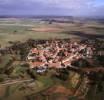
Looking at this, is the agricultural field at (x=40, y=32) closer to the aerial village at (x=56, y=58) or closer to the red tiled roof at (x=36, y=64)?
the aerial village at (x=56, y=58)

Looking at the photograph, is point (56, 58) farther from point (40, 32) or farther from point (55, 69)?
point (40, 32)

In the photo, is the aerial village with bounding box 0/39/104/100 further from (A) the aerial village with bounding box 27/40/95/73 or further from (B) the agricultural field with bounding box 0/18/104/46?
(B) the agricultural field with bounding box 0/18/104/46

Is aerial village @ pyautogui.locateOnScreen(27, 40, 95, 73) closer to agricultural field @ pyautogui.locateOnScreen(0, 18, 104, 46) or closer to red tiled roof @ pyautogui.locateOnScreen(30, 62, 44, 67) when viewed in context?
red tiled roof @ pyautogui.locateOnScreen(30, 62, 44, 67)

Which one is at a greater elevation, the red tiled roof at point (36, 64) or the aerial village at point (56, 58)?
the aerial village at point (56, 58)

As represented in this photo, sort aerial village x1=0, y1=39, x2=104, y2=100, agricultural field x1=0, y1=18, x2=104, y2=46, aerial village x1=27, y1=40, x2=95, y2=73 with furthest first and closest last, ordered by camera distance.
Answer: agricultural field x1=0, y1=18, x2=104, y2=46, aerial village x1=27, y1=40, x2=95, y2=73, aerial village x1=0, y1=39, x2=104, y2=100

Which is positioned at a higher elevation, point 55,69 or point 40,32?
point 40,32

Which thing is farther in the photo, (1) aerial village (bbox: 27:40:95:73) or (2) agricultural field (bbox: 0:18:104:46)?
(2) agricultural field (bbox: 0:18:104:46)

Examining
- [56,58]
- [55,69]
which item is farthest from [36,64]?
[56,58]

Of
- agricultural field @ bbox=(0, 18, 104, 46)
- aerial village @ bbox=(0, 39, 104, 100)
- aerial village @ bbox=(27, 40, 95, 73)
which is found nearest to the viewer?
aerial village @ bbox=(0, 39, 104, 100)

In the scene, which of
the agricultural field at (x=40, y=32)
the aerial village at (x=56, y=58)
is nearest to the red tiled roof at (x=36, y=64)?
the aerial village at (x=56, y=58)

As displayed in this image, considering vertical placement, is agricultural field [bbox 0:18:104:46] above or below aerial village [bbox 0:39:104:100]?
above

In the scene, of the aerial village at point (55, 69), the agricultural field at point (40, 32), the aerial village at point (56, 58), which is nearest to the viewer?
the aerial village at point (55, 69)

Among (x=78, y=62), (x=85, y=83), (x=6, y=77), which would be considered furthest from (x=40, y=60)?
(x=85, y=83)

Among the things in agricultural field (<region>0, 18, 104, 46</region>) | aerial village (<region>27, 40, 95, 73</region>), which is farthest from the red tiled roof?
agricultural field (<region>0, 18, 104, 46</region>)
